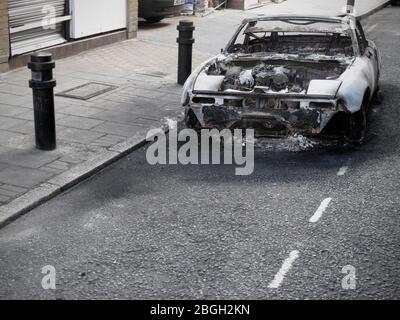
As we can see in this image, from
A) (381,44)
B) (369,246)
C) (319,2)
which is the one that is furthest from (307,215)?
(319,2)

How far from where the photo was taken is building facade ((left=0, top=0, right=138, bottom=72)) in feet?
35.1

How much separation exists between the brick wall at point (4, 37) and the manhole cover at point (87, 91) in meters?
1.48

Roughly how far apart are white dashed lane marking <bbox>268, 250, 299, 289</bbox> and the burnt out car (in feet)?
8.22

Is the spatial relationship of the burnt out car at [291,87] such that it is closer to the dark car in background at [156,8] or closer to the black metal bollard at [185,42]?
the black metal bollard at [185,42]

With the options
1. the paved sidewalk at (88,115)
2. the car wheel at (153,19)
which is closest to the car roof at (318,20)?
the paved sidewalk at (88,115)

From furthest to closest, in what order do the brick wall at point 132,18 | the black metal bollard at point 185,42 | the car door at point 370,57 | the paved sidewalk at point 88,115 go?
the brick wall at point 132,18 < the black metal bollard at point 185,42 < the car door at point 370,57 < the paved sidewalk at point 88,115

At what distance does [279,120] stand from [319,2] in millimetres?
17901

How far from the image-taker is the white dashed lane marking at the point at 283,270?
4477 millimetres

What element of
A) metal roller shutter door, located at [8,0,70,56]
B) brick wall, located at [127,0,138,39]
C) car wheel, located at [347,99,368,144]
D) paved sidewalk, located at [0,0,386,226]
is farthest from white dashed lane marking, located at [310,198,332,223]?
brick wall, located at [127,0,138,39]

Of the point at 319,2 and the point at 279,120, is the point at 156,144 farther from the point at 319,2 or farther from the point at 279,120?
the point at 319,2

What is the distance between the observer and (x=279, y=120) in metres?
7.18

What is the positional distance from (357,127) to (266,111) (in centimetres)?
115

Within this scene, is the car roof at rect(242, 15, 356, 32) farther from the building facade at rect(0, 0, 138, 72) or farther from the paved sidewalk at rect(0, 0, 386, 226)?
the building facade at rect(0, 0, 138, 72)

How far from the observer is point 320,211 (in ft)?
19.0
